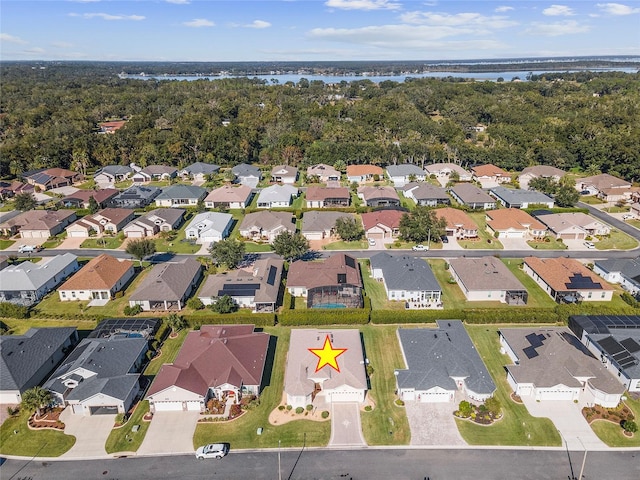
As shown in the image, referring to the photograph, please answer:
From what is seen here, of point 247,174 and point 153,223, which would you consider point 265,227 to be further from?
point 247,174

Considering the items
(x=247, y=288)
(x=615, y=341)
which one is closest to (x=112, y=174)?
(x=247, y=288)

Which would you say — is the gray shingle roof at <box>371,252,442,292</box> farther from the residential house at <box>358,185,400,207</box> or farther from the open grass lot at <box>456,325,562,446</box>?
the residential house at <box>358,185,400,207</box>

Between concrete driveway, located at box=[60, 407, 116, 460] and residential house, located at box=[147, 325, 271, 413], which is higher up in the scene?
residential house, located at box=[147, 325, 271, 413]

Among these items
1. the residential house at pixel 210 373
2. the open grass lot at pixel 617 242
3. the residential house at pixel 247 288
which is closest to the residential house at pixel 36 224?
the residential house at pixel 247 288

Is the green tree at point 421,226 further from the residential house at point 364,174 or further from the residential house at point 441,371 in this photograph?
the residential house at point 364,174

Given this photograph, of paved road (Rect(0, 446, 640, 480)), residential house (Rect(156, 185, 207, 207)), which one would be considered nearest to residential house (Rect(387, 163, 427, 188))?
residential house (Rect(156, 185, 207, 207))

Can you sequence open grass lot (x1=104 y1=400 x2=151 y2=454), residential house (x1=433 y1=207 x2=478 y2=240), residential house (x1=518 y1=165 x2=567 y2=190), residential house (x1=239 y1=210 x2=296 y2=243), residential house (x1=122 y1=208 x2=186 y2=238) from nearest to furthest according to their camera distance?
open grass lot (x1=104 y1=400 x2=151 y2=454) < residential house (x1=433 y1=207 x2=478 y2=240) < residential house (x1=239 y1=210 x2=296 y2=243) < residential house (x1=122 y1=208 x2=186 y2=238) < residential house (x1=518 y1=165 x2=567 y2=190)
